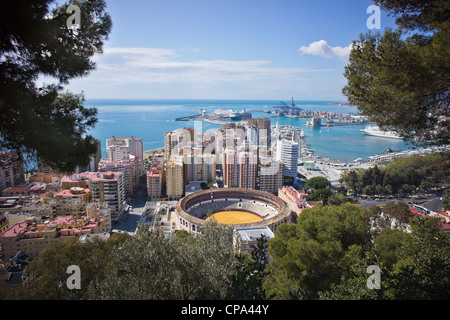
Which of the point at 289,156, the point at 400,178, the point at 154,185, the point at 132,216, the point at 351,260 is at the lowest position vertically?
the point at 132,216

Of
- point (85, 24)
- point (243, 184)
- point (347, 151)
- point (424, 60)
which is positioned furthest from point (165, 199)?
point (347, 151)

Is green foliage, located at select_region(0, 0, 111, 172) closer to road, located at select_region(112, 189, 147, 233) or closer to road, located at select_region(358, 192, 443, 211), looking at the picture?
road, located at select_region(112, 189, 147, 233)

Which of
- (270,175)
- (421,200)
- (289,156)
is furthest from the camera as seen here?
(289,156)

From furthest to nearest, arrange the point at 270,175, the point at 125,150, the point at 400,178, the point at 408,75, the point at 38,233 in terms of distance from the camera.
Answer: the point at 125,150, the point at 400,178, the point at 270,175, the point at 38,233, the point at 408,75

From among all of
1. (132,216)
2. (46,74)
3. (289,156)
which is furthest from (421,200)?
(46,74)

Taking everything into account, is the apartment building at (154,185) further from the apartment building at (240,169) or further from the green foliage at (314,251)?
the green foliage at (314,251)

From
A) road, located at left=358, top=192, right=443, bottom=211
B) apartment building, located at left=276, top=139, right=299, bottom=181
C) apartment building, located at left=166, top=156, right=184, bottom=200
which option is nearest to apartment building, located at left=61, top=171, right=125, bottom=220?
apartment building, located at left=166, top=156, right=184, bottom=200

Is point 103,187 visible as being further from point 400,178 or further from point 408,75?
point 400,178
